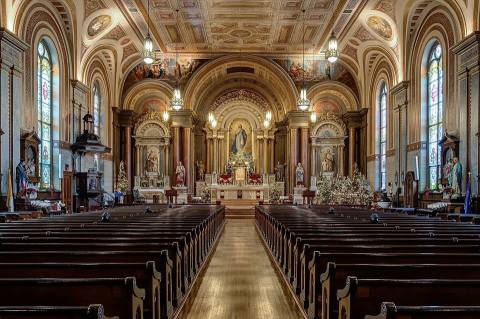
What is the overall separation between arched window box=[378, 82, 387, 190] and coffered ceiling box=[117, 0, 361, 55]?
4.46 metres

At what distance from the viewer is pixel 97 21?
74.1 feet

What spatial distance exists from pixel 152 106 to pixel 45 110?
11.7 metres

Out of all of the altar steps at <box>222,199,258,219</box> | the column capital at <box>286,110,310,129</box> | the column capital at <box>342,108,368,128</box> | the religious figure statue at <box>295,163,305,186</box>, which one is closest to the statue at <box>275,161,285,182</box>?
the religious figure statue at <box>295,163,305,186</box>

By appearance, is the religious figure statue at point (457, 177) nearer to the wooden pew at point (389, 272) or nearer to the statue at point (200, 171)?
the wooden pew at point (389, 272)

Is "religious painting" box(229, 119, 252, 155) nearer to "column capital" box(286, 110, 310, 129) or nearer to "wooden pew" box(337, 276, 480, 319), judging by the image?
"column capital" box(286, 110, 310, 129)

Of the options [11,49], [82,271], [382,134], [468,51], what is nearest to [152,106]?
[382,134]

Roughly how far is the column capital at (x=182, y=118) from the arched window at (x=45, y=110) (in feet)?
34.2

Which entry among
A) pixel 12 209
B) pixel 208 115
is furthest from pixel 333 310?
pixel 208 115

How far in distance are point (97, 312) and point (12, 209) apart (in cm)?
1437

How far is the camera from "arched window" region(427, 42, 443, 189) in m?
20.0

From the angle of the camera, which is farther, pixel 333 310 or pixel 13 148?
pixel 13 148

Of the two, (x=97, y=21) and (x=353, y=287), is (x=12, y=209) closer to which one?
(x=97, y=21)

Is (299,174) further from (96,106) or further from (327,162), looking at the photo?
(96,106)

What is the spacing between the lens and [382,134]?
2777cm
